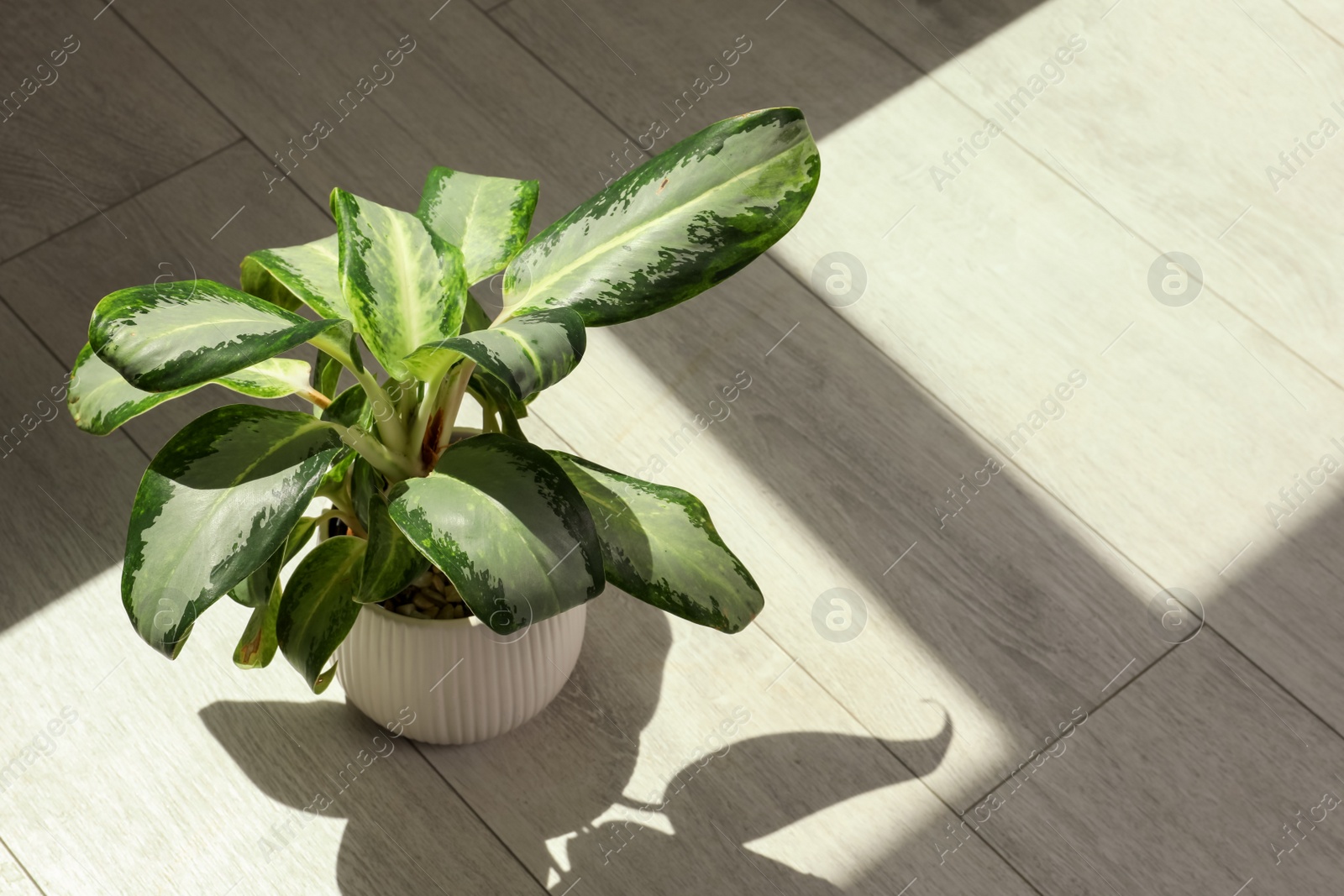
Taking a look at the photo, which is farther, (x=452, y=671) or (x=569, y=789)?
(x=569, y=789)

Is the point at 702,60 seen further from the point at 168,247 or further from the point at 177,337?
the point at 177,337

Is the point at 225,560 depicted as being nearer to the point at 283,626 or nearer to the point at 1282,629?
the point at 283,626

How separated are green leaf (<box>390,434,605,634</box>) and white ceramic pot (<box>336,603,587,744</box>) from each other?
0.68ft

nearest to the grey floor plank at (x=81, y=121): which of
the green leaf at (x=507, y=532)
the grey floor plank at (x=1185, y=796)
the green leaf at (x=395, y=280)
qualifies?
the green leaf at (x=395, y=280)

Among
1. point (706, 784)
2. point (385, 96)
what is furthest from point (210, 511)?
point (385, 96)

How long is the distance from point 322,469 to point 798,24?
4.63ft

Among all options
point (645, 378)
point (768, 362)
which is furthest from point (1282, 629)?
point (645, 378)

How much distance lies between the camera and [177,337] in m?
0.85

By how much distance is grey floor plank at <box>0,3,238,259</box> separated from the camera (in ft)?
5.75

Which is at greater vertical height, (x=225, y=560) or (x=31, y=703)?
(x=225, y=560)

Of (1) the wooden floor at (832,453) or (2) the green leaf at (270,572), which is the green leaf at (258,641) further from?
(1) the wooden floor at (832,453)

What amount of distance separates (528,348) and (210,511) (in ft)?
0.87

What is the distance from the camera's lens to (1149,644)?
58.5 inches

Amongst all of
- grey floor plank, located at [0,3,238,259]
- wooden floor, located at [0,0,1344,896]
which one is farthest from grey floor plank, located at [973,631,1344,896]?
grey floor plank, located at [0,3,238,259]
